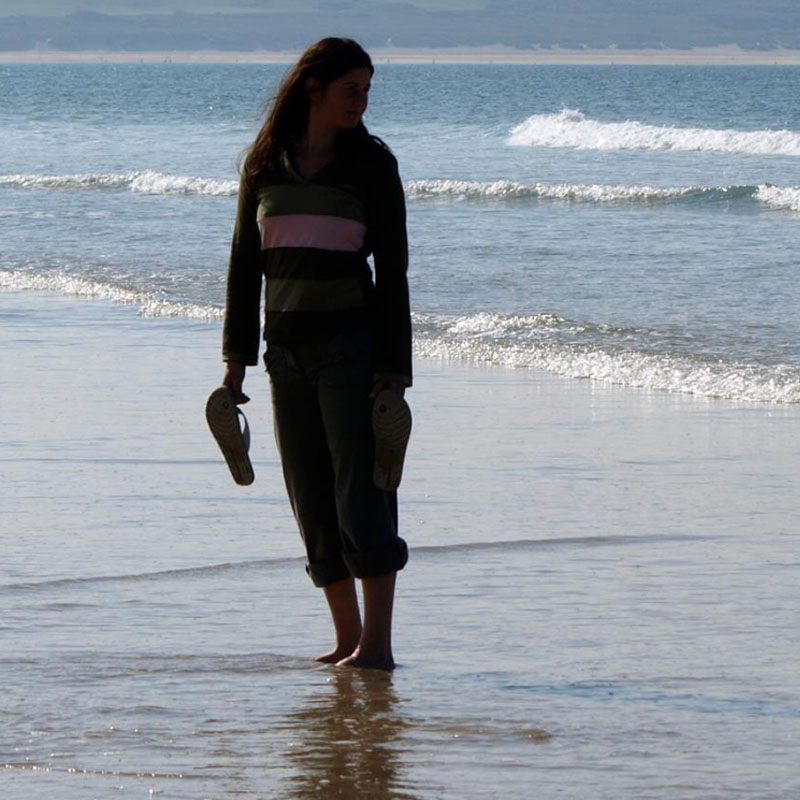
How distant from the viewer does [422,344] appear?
34.7ft

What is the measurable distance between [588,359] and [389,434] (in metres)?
5.78

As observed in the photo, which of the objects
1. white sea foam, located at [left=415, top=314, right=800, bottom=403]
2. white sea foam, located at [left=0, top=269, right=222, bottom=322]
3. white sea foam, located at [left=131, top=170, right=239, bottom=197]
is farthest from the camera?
white sea foam, located at [left=131, top=170, right=239, bottom=197]

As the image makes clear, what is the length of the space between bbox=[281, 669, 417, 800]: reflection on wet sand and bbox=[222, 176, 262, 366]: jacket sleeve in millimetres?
821

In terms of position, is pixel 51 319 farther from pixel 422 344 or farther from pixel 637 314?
pixel 637 314

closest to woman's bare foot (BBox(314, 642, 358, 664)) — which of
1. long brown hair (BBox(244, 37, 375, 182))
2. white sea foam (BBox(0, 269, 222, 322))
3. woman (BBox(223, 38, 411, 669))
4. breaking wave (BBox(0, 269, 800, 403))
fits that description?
woman (BBox(223, 38, 411, 669))

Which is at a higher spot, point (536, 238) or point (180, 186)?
point (180, 186)

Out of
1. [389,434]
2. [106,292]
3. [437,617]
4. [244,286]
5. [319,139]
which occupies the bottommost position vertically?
[437,617]

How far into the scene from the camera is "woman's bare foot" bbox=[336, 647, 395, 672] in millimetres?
4398

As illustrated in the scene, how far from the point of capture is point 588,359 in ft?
32.3

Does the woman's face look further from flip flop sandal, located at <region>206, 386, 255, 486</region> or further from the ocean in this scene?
flip flop sandal, located at <region>206, 386, 255, 486</region>

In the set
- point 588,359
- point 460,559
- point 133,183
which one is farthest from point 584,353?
point 133,183

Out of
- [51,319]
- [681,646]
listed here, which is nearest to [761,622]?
[681,646]

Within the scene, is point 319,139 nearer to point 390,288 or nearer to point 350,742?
point 390,288

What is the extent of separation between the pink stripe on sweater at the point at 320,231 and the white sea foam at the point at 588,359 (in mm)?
4801
